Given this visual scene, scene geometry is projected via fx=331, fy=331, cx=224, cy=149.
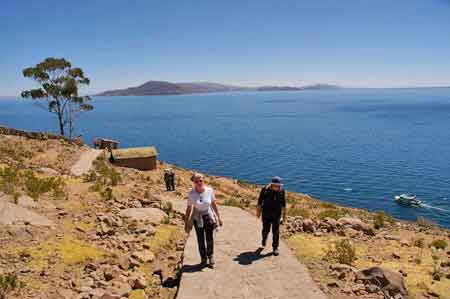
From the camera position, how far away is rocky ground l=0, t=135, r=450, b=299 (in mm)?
7074

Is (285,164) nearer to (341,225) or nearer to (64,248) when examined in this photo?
(341,225)

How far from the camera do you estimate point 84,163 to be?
24.5 metres

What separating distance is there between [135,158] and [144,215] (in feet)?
54.4

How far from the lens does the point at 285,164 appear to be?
2206 inches

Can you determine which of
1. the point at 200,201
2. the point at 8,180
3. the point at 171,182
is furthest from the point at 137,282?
the point at 171,182

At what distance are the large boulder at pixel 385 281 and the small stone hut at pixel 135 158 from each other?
72.8 ft

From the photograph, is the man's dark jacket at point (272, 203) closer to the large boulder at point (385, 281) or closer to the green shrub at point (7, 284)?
the large boulder at point (385, 281)

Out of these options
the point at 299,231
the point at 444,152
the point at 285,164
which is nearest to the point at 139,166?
the point at 299,231

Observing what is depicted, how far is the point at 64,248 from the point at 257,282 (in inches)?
188

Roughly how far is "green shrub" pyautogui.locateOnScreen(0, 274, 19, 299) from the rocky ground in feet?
0.10

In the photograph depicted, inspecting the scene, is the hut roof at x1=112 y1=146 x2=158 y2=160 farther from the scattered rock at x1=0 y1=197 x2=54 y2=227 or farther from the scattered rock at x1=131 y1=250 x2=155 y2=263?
the scattered rock at x1=131 y1=250 x2=155 y2=263

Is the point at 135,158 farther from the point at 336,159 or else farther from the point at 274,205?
the point at 336,159

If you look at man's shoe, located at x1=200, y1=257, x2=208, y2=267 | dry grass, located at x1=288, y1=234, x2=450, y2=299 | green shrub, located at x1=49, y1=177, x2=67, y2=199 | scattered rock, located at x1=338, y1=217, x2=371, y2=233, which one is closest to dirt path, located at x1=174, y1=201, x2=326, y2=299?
man's shoe, located at x1=200, y1=257, x2=208, y2=267

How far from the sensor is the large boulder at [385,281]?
761 centimetres
